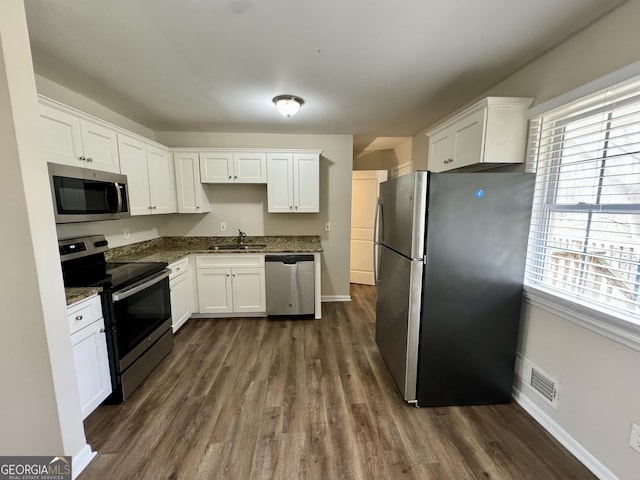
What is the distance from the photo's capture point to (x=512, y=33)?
5.03ft

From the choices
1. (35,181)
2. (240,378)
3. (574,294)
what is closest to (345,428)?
(240,378)

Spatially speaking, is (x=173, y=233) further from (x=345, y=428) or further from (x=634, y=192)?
(x=634, y=192)

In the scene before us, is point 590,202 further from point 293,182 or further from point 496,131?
point 293,182

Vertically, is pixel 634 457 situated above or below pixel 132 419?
above

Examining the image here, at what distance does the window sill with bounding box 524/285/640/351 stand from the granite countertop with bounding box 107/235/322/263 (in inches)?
83.6

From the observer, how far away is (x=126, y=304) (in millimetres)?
1909

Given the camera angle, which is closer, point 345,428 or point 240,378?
point 345,428

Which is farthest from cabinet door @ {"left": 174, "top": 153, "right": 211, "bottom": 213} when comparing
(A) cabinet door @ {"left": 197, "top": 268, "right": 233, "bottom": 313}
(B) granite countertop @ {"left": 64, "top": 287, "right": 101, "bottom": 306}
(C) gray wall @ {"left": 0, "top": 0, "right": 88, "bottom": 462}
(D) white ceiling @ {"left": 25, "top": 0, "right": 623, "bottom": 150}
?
(C) gray wall @ {"left": 0, "top": 0, "right": 88, "bottom": 462}

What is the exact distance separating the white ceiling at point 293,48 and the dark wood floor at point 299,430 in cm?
250

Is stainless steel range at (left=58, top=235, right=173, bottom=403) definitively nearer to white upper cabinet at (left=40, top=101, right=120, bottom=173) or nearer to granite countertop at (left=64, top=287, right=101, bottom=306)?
granite countertop at (left=64, top=287, right=101, bottom=306)

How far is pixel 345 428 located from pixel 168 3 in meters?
2.68

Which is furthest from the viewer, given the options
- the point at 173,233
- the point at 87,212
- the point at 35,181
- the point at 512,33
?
the point at 173,233

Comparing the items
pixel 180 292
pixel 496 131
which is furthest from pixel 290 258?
pixel 496 131

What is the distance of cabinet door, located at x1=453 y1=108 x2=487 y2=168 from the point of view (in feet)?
6.12
